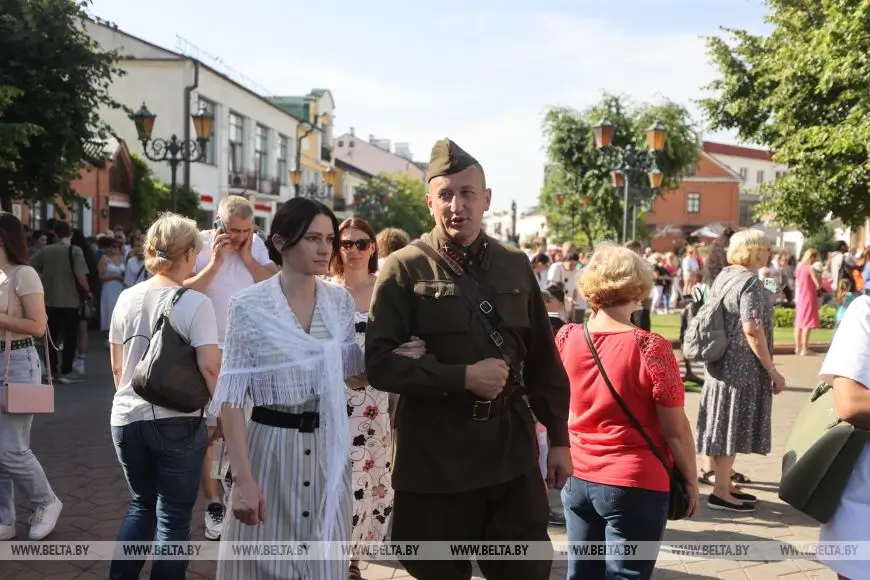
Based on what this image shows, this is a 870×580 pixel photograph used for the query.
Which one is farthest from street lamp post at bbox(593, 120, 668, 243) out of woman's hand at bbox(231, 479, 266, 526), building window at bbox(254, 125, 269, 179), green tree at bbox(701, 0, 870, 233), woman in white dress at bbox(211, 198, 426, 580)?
building window at bbox(254, 125, 269, 179)

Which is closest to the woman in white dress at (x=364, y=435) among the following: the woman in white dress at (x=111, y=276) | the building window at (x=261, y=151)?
the woman in white dress at (x=111, y=276)

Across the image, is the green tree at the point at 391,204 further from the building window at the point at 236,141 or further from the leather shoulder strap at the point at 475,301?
the leather shoulder strap at the point at 475,301

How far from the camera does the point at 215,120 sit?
3369cm

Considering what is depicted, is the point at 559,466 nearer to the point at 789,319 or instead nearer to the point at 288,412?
the point at 288,412

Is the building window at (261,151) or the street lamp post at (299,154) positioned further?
the building window at (261,151)

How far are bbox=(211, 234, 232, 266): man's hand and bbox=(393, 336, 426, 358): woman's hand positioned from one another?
Result: 2.05 meters

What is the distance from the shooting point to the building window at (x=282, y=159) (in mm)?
43428

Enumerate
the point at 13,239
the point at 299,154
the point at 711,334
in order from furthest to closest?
the point at 299,154 → the point at 711,334 → the point at 13,239

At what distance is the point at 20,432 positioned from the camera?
484cm

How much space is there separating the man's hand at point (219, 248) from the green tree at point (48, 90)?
7.87 metres

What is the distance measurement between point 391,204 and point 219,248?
146ft

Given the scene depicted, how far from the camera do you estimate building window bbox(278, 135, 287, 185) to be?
43.4 m

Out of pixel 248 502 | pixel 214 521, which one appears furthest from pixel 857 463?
pixel 214 521

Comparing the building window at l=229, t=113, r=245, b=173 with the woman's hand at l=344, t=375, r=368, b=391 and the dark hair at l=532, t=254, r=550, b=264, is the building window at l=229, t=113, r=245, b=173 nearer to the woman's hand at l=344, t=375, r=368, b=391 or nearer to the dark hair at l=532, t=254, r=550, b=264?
the dark hair at l=532, t=254, r=550, b=264
